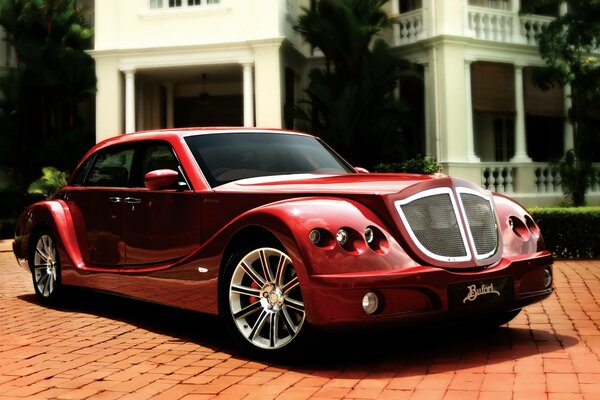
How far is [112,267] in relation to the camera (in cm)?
597

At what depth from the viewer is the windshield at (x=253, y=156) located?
5.36m

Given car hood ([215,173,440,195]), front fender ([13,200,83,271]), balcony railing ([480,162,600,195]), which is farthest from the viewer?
balcony railing ([480,162,600,195])

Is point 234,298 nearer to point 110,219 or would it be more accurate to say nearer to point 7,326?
point 110,219

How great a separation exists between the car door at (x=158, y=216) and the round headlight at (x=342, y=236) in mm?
1335

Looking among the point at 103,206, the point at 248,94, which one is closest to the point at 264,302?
the point at 103,206

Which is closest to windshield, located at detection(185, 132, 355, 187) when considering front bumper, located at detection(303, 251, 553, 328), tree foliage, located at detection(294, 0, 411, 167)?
front bumper, located at detection(303, 251, 553, 328)

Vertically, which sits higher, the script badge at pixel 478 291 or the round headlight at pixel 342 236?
the round headlight at pixel 342 236

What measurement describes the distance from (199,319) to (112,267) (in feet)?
2.84

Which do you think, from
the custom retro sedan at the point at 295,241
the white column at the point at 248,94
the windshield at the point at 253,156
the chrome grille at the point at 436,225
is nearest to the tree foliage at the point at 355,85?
the white column at the point at 248,94

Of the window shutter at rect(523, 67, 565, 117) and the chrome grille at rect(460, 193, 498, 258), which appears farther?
the window shutter at rect(523, 67, 565, 117)

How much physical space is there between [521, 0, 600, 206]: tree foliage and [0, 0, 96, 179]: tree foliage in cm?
1213

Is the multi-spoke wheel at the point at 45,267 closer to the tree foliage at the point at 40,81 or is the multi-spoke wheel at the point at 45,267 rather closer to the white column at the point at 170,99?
the tree foliage at the point at 40,81

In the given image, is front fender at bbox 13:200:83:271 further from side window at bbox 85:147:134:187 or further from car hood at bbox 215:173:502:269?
car hood at bbox 215:173:502:269

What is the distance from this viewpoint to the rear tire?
4289 millimetres
